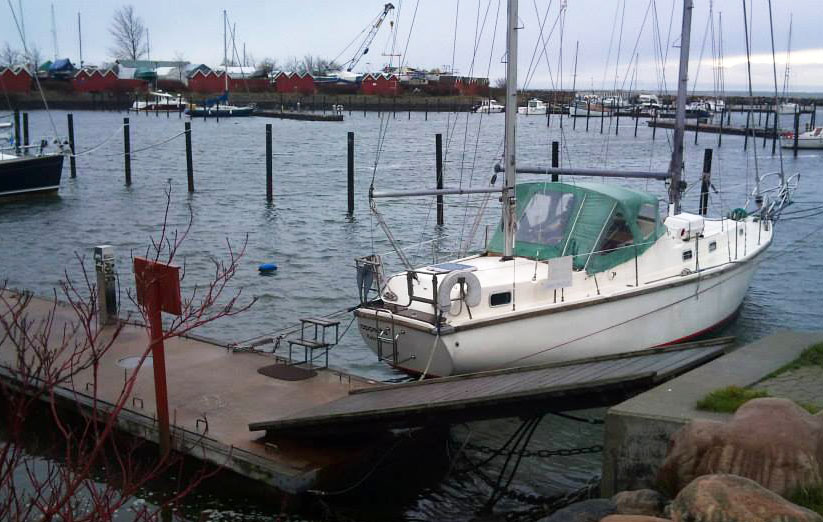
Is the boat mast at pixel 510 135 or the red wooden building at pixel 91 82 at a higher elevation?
the red wooden building at pixel 91 82

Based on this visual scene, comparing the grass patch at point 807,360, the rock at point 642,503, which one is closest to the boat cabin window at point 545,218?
the grass patch at point 807,360

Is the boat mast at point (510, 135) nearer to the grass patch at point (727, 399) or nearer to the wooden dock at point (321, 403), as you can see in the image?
the wooden dock at point (321, 403)

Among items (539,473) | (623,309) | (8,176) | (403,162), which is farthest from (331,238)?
(403,162)

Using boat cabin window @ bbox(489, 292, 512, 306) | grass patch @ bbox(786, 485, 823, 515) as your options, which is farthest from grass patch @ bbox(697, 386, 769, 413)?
boat cabin window @ bbox(489, 292, 512, 306)

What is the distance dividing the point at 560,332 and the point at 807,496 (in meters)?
6.98

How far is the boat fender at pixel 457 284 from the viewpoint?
12.4 meters

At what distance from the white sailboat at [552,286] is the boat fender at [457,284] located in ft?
0.05

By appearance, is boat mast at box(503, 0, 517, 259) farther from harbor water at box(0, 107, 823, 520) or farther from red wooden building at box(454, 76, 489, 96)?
red wooden building at box(454, 76, 489, 96)

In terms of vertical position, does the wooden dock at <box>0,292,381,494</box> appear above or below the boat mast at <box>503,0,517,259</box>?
below

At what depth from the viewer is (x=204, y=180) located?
1860 inches

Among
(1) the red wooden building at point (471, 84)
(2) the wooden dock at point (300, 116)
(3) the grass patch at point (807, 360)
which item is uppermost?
(1) the red wooden building at point (471, 84)

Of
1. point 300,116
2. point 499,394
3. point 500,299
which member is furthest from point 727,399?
point 300,116

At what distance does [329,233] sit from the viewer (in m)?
31.5

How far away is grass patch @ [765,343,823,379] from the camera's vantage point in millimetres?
9648
